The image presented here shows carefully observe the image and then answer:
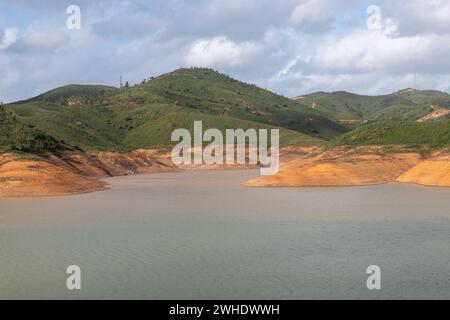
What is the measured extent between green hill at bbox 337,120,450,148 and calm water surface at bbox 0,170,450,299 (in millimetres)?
40641

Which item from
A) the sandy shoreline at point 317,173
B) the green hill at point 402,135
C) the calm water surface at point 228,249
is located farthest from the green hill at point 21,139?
the green hill at point 402,135

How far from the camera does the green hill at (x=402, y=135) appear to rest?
8981cm

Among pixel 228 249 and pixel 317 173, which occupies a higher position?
pixel 317 173

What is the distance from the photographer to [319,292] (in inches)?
772

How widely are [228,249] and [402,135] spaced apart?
7259 centimetres

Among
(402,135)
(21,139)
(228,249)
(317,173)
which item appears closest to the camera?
(228,249)

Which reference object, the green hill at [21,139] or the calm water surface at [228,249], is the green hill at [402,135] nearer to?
the calm water surface at [228,249]

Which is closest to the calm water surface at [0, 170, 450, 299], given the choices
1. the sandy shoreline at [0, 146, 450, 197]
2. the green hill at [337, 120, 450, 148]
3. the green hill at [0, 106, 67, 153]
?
the sandy shoreline at [0, 146, 450, 197]

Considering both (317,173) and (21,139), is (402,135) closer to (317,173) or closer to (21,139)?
(317,173)

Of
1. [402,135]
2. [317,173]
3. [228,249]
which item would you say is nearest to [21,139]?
[317,173]

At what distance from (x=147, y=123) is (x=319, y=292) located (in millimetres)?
174015

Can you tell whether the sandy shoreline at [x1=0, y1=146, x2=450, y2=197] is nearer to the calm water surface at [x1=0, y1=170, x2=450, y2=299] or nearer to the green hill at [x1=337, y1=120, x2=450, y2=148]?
the green hill at [x1=337, y1=120, x2=450, y2=148]

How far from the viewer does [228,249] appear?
27.8 meters
